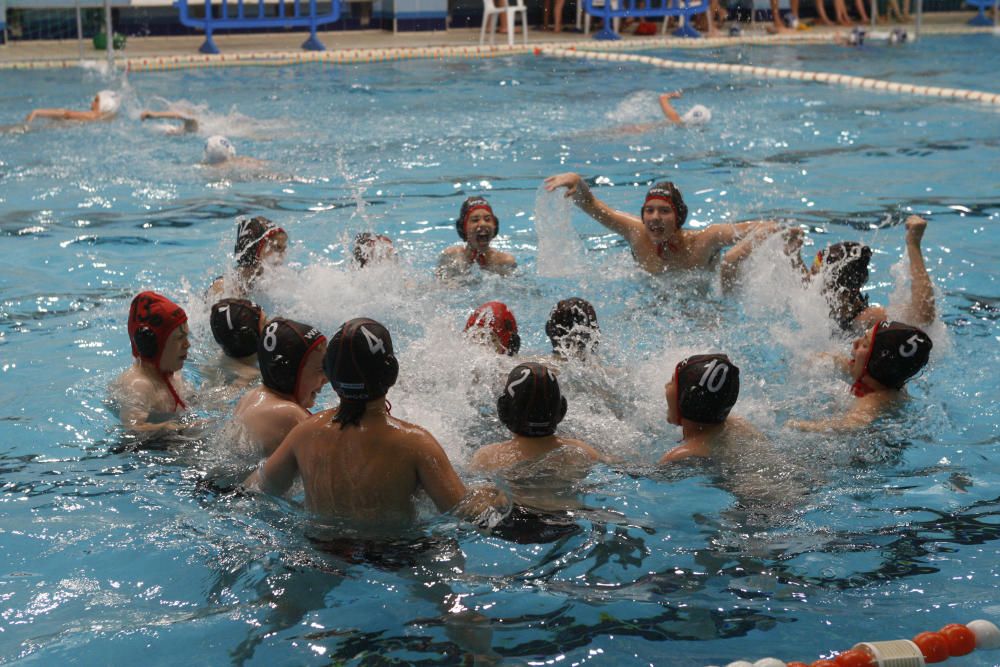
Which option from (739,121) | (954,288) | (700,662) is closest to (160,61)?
(739,121)

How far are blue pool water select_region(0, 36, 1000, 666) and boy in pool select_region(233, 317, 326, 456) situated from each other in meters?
0.20

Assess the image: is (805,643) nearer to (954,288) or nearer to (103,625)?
(103,625)

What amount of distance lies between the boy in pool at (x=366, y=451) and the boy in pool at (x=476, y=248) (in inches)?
125

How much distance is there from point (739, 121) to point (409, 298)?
639 centimetres

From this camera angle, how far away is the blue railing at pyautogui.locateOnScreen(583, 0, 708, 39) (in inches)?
687

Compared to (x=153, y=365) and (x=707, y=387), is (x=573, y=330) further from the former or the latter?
(x=153, y=365)

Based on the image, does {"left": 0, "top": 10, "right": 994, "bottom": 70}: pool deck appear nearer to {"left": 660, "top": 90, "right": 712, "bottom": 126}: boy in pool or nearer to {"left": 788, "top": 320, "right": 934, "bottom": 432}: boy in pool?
{"left": 660, "top": 90, "right": 712, "bottom": 126}: boy in pool

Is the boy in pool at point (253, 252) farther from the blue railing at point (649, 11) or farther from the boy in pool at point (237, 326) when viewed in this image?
the blue railing at point (649, 11)

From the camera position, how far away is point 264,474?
11.2 ft

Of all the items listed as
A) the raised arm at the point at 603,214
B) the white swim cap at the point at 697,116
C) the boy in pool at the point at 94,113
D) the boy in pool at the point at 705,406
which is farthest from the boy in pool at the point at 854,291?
the boy in pool at the point at 94,113

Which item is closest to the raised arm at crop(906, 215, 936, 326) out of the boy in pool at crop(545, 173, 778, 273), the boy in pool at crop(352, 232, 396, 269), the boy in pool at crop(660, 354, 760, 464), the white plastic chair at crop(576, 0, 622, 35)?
the boy in pool at crop(545, 173, 778, 273)

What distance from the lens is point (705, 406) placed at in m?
3.83

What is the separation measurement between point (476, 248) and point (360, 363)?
3494 millimetres

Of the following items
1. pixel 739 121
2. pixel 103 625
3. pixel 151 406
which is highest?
pixel 739 121
